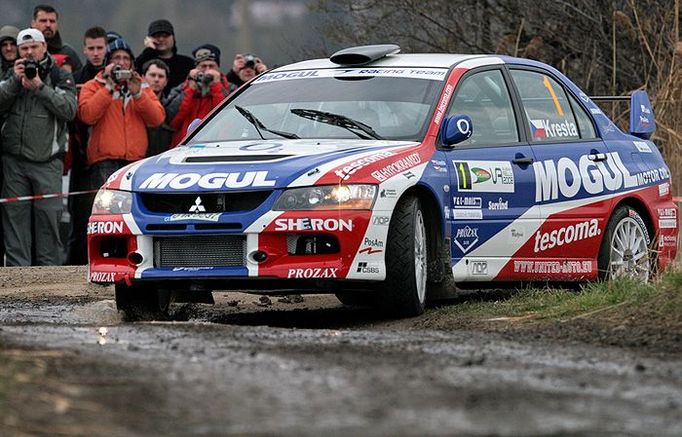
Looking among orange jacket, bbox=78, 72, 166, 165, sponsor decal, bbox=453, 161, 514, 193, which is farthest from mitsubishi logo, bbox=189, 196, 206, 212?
orange jacket, bbox=78, 72, 166, 165

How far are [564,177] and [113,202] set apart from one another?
3018 millimetres

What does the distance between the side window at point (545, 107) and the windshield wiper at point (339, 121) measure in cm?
133

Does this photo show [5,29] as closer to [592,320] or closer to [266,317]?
[266,317]

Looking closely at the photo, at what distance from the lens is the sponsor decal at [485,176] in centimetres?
985

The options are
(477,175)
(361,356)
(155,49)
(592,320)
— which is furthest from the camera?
(155,49)

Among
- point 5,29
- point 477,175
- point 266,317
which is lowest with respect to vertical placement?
point 266,317

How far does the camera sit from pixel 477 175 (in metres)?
9.98

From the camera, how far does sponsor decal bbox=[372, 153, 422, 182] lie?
8.98 meters

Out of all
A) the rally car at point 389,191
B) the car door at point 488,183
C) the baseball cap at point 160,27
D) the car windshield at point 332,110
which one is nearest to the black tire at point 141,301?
the rally car at point 389,191

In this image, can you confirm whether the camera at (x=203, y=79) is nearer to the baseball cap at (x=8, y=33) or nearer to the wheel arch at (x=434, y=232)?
the baseball cap at (x=8, y=33)

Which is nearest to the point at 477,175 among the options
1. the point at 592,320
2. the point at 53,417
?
the point at 592,320

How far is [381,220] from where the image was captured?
8.95 metres

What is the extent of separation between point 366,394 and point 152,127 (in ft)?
33.5

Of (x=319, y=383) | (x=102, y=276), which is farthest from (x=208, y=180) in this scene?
(x=319, y=383)
